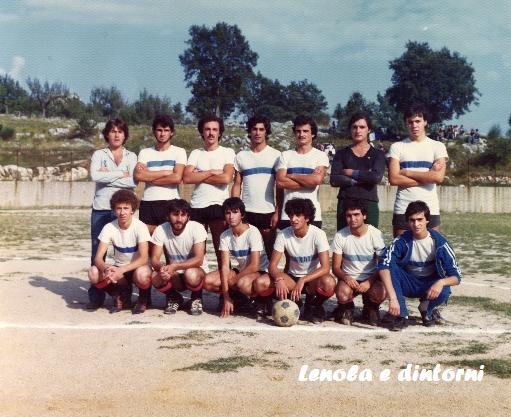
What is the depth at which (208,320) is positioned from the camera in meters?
6.11

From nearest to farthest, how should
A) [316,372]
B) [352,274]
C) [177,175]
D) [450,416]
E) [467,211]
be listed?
[450,416]
[316,372]
[352,274]
[177,175]
[467,211]

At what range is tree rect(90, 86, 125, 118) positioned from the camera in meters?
69.4

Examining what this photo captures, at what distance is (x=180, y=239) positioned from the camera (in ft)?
20.8

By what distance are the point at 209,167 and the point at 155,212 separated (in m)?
0.71

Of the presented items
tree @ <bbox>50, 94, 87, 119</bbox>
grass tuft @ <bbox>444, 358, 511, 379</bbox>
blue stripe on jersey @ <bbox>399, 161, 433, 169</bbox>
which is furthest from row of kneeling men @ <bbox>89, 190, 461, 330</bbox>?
tree @ <bbox>50, 94, 87, 119</bbox>

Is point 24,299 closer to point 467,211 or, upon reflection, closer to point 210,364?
point 210,364

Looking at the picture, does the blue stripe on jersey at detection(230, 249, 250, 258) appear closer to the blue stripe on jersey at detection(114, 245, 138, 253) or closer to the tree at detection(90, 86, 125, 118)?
the blue stripe on jersey at detection(114, 245, 138, 253)

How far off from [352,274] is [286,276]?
60 centimetres

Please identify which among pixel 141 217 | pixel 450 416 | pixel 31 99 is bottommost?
pixel 450 416

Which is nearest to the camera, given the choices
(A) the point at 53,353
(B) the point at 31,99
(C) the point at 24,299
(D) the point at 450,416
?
(D) the point at 450,416

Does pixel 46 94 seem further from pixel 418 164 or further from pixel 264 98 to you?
pixel 418 164

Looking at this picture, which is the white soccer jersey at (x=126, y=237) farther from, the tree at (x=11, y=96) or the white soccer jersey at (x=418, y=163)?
the tree at (x=11, y=96)

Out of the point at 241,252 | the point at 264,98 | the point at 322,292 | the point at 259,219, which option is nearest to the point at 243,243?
the point at 241,252

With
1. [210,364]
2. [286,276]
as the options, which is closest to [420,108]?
[286,276]
